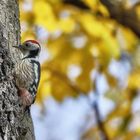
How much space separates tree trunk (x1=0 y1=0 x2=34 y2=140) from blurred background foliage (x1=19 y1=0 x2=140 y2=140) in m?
1.48

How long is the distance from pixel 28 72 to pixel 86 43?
5.87 ft

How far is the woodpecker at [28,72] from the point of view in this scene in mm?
2485

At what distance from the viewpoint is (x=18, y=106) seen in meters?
2.39

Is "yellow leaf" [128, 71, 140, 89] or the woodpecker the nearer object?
the woodpecker

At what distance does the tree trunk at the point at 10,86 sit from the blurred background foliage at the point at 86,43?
148cm

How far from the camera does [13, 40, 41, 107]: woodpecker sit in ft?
8.15

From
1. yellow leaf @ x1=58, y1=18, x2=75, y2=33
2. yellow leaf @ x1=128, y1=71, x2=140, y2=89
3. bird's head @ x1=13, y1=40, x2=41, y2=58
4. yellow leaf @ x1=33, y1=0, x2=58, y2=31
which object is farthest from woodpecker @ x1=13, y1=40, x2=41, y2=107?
yellow leaf @ x1=128, y1=71, x2=140, y2=89

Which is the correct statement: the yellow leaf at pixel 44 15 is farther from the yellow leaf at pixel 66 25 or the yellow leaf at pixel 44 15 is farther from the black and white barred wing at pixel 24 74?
the black and white barred wing at pixel 24 74

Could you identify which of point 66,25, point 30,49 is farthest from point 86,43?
point 30,49

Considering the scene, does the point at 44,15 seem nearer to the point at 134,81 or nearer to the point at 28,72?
the point at 134,81

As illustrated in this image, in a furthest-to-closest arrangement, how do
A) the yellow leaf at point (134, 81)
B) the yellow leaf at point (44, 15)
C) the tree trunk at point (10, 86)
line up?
the yellow leaf at point (134, 81) → the yellow leaf at point (44, 15) → the tree trunk at point (10, 86)

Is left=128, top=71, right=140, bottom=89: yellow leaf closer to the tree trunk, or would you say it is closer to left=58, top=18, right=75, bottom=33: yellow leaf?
left=58, top=18, right=75, bottom=33: yellow leaf

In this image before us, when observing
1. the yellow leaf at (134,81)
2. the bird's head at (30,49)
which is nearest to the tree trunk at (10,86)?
the bird's head at (30,49)

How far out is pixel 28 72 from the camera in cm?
271
